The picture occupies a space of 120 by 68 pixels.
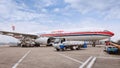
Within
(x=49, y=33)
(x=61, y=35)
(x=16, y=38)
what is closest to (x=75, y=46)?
(x=61, y=35)

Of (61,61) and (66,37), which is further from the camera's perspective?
(66,37)

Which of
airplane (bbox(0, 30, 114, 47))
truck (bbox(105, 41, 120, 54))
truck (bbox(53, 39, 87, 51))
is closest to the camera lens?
truck (bbox(105, 41, 120, 54))

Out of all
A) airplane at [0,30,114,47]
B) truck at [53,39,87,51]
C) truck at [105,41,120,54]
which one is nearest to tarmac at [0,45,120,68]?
truck at [105,41,120,54]

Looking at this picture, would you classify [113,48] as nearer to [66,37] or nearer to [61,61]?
[61,61]

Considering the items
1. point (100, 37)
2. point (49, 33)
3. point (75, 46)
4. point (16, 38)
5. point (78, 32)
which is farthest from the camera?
point (16, 38)

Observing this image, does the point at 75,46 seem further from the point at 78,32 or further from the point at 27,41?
the point at 27,41

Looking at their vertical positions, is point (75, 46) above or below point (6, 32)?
below

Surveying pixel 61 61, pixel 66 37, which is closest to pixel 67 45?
pixel 66 37

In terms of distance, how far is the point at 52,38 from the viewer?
39219 millimetres

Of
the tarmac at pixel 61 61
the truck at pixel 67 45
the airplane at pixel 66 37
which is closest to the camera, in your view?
the tarmac at pixel 61 61

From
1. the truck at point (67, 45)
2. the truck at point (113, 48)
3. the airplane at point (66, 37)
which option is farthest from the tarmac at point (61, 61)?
the airplane at point (66, 37)

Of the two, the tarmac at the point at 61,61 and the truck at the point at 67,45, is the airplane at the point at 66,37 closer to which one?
the truck at the point at 67,45

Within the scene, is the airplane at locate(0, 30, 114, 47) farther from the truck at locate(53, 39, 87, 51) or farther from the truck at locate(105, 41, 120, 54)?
the truck at locate(105, 41, 120, 54)

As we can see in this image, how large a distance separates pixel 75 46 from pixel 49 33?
646 inches
